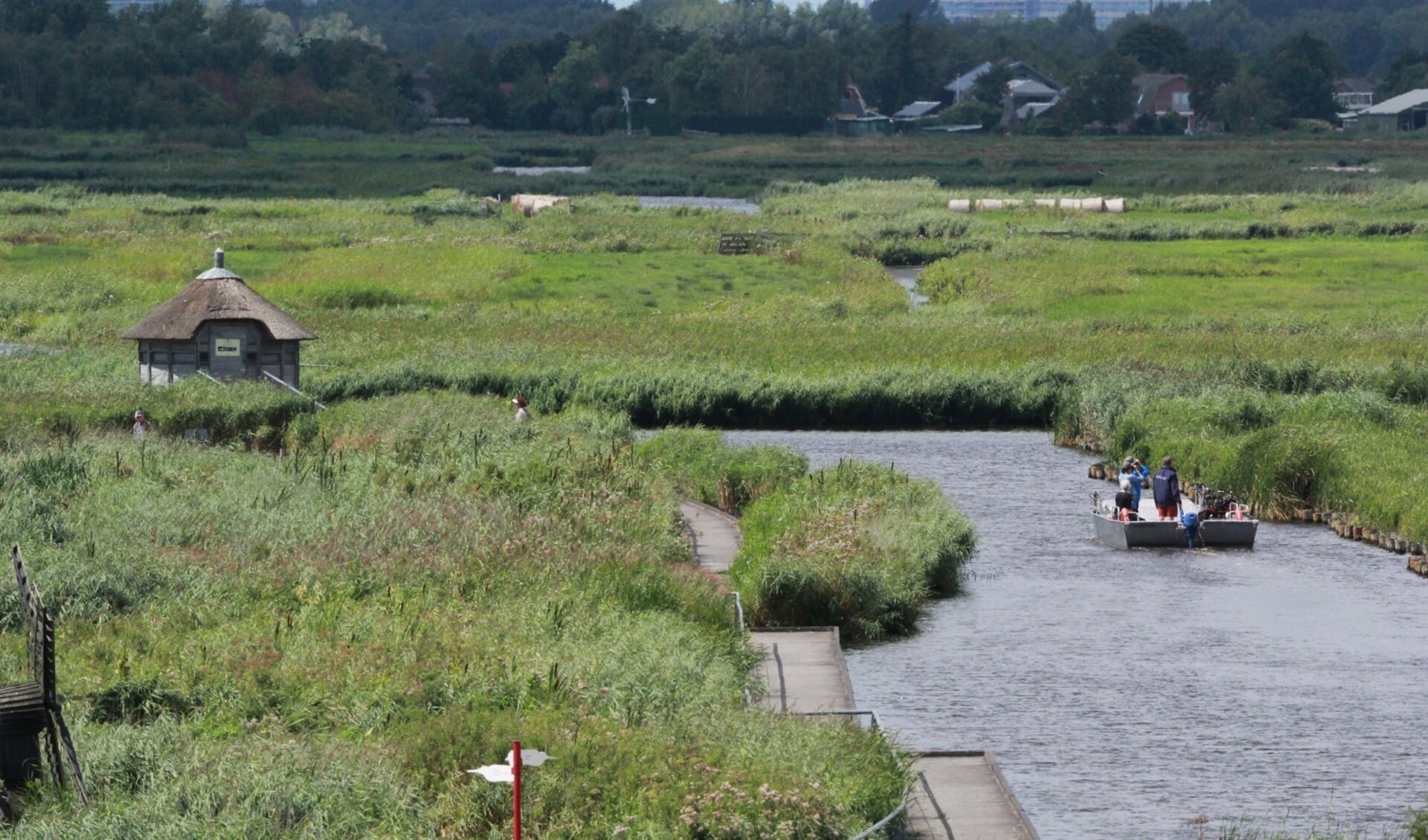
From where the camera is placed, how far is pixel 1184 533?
4531 cm

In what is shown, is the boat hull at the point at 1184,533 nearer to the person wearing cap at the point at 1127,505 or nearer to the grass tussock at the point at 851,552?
the person wearing cap at the point at 1127,505

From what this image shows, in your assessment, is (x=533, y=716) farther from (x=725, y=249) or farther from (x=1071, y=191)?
(x=1071, y=191)

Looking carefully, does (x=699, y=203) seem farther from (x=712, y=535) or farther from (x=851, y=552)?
(x=851, y=552)

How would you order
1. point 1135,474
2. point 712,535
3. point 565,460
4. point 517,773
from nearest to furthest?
Result: point 517,773 < point 712,535 < point 565,460 < point 1135,474

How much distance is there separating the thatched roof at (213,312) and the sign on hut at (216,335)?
20 millimetres

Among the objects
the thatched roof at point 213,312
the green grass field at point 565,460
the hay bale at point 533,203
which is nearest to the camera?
the green grass field at point 565,460

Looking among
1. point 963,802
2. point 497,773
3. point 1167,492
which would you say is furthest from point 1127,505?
point 497,773

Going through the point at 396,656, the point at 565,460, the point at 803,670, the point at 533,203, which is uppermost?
the point at 396,656

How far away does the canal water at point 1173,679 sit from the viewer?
93.0ft

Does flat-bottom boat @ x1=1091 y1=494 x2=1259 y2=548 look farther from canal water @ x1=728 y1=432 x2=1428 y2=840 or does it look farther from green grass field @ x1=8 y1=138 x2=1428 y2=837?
green grass field @ x1=8 y1=138 x2=1428 y2=837

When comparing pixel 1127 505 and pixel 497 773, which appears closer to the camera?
pixel 497 773

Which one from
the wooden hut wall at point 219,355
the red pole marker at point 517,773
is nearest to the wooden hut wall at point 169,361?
the wooden hut wall at point 219,355

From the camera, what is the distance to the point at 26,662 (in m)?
27.2

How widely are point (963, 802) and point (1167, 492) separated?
71.1ft
